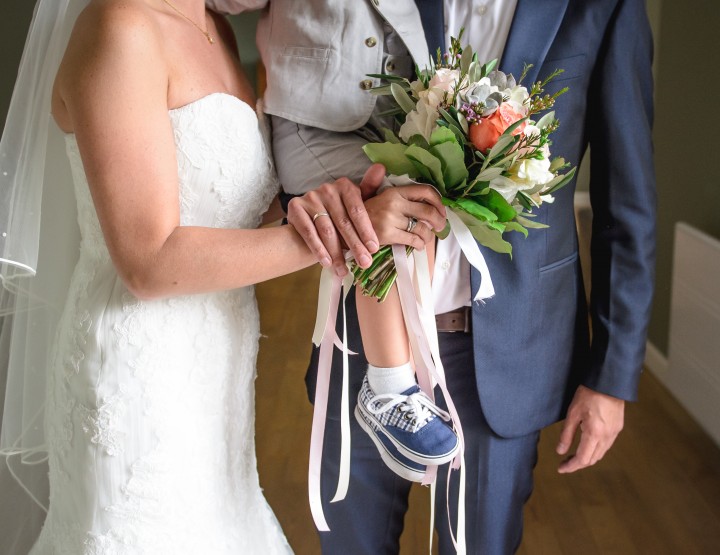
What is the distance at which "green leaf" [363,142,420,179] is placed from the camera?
140cm

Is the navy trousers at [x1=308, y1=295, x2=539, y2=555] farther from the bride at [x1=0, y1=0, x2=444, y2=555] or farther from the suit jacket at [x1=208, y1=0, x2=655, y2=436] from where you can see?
the bride at [x1=0, y1=0, x2=444, y2=555]

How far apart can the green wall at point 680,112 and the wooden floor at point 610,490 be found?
670 mm

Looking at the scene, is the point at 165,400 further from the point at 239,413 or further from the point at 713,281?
the point at 713,281

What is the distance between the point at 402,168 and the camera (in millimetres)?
1431

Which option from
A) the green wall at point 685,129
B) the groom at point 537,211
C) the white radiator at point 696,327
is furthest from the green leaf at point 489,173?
the green wall at point 685,129

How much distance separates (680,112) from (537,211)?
2.53 m

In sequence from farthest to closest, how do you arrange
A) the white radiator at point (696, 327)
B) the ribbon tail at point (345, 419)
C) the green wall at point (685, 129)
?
1. the green wall at point (685, 129)
2. the white radiator at point (696, 327)
3. the ribbon tail at point (345, 419)

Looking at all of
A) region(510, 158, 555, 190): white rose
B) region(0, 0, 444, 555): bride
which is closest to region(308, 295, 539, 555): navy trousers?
region(0, 0, 444, 555): bride

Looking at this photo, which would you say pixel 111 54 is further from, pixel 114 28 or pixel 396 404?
pixel 396 404

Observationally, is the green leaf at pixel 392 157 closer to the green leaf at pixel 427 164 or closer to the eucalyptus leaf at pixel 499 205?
the green leaf at pixel 427 164

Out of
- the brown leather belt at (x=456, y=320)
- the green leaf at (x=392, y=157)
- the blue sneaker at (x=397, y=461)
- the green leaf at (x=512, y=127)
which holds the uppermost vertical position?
the green leaf at (x=512, y=127)

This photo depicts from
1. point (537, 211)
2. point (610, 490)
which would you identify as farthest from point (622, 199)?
point (610, 490)

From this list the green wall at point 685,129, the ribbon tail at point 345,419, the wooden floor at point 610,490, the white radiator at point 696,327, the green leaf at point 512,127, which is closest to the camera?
the green leaf at point 512,127

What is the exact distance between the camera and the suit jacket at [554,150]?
1.51 meters
